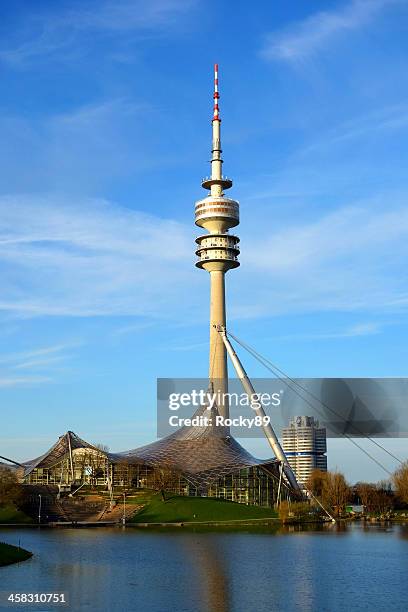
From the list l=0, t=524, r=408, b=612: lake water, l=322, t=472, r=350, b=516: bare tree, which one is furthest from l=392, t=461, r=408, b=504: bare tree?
l=0, t=524, r=408, b=612: lake water

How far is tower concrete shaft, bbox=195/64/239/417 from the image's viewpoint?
130 metres

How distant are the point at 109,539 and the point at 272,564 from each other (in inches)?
874

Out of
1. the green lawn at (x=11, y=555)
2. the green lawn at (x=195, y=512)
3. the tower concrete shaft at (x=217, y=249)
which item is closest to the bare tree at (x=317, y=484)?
→ the tower concrete shaft at (x=217, y=249)

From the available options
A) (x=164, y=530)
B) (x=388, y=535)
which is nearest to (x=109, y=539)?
(x=164, y=530)

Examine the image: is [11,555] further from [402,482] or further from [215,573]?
[402,482]

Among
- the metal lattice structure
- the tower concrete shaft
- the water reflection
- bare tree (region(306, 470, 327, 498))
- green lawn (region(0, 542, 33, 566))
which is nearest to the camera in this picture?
the water reflection

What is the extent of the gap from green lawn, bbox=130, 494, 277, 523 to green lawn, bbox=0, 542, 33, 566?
41632mm

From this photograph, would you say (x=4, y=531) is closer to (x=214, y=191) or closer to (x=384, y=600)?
(x=384, y=600)

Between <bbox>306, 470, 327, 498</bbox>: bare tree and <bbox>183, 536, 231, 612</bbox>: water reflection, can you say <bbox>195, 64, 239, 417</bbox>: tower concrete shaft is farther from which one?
<bbox>183, 536, 231, 612</bbox>: water reflection

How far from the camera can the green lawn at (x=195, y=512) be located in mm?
91875

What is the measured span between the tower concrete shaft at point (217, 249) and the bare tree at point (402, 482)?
29.2 meters

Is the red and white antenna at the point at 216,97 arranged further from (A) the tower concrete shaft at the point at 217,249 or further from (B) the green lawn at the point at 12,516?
(B) the green lawn at the point at 12,516

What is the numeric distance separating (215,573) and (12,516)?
56057mm

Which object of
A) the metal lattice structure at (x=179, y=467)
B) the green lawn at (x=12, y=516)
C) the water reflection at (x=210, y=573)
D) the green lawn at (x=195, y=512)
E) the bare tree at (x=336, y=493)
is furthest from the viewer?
the bare tree at (x=336, y=493)
